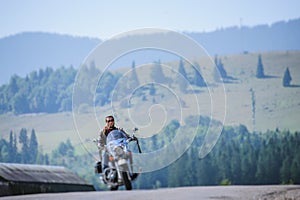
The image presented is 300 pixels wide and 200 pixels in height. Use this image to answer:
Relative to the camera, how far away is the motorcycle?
61.3 feet

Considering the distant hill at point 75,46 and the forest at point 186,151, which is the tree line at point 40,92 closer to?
the forest at point 186,151

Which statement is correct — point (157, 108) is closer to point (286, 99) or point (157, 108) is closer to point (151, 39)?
point (151, 39)

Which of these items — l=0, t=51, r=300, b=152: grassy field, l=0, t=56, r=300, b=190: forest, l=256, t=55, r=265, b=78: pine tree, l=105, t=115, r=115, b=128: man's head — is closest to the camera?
l=105, t=115, r=115, b=128: man's head

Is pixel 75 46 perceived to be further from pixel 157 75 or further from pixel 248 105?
pixel 157 75

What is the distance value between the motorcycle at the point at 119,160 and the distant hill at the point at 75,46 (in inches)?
2432

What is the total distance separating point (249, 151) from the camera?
83.5 m

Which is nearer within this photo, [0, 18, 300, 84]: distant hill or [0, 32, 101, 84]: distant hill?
[0, 18, 300, 84]: distant hill

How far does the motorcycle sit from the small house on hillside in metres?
3.29

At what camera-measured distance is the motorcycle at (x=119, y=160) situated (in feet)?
61.3

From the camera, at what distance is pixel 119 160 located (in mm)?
18891

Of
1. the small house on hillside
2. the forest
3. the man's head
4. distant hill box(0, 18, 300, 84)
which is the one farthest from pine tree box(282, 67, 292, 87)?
the man's head

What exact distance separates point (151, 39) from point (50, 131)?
159 feet

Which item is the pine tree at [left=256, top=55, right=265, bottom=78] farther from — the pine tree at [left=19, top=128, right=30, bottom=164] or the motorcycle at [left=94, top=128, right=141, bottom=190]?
the motorcycle at [left=94, top=128, right=141, bottom=190]

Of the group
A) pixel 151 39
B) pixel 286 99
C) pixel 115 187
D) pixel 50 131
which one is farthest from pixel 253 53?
pixel 115 187
